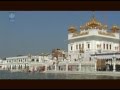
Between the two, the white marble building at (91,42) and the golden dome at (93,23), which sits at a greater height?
the golden dome at (93,23)

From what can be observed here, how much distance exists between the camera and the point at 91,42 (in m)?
13.6

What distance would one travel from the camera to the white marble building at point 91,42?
1266 centimetres

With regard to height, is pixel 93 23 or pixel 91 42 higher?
pixel 93 23

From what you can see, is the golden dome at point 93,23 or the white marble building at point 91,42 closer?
the golden dome at point 93,23

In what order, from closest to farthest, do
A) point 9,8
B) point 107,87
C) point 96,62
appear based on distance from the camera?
point 9,8 → point 107,87 → point 96,62

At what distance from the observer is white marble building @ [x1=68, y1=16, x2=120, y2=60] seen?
41.5ft

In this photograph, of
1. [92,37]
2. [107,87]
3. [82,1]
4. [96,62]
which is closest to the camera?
[82,1]

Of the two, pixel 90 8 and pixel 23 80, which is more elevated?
pixel 90 8

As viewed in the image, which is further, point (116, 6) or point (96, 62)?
point (96, 62)

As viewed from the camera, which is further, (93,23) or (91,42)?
(91,42)

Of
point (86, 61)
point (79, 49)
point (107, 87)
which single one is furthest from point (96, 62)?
point (107, 87)

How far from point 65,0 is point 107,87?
72 centimetres

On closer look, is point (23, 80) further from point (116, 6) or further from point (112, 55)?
point (112, 55)

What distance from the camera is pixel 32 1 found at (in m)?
1.74
